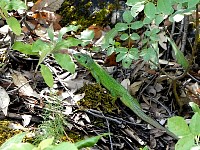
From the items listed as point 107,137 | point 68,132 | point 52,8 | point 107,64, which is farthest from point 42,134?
point 52,8

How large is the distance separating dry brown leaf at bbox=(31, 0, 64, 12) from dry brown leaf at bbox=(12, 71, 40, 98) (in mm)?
694

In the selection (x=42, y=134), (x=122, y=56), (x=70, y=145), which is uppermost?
(x=70, y=145)

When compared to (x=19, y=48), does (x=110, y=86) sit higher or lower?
lower

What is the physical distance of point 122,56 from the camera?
2.41 m

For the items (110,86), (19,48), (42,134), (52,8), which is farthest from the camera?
(52,8)

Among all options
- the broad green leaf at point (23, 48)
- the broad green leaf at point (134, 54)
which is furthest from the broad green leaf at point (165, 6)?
the broad green leaf at point (23, 48)

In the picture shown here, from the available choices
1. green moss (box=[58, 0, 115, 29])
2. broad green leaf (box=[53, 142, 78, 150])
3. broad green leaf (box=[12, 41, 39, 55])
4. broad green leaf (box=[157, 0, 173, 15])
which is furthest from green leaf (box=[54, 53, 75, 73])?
broad green leaf (box=[53, 142, 78, 150])

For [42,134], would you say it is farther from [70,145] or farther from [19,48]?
[70,145]

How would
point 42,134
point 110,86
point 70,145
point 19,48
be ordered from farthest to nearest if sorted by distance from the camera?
1. point 110,86
2. point 19,48
3. point 42,134
4. point 70,145

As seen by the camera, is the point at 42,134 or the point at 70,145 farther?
the point at 42,134

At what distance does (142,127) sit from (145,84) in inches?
12.9

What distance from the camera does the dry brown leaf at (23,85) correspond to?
257 cm

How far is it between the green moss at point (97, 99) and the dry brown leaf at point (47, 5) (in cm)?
79

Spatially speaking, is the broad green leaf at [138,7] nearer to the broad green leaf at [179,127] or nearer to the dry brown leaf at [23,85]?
the broad green leaf at [179,127]
